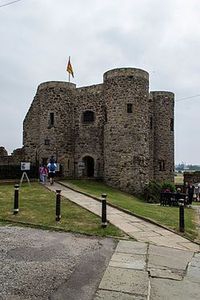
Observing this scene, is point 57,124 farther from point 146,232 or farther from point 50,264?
point 50,264

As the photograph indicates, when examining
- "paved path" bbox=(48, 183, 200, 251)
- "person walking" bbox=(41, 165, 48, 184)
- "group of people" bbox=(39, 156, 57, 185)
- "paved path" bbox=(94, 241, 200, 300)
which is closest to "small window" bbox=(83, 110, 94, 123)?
"group of people" bbox=(39, 156, 57, 185)

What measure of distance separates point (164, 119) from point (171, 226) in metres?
22.0

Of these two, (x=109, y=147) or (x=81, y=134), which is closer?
(x=109, y=147)

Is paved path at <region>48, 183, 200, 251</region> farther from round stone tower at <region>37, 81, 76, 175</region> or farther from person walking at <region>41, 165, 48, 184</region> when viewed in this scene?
round stone tower at <region>37, 81, 76, 175</region>

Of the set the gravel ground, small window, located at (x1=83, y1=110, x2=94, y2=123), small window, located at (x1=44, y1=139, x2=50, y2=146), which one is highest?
small window, located at (x1=83, y1=110, x2=94, y2=123)

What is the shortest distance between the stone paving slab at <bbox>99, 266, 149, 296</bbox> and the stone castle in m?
19.2

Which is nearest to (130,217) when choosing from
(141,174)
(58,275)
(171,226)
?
(171,226)

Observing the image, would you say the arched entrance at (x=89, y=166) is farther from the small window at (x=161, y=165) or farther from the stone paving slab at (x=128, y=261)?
the stone paving slab at (x=128, y=261)

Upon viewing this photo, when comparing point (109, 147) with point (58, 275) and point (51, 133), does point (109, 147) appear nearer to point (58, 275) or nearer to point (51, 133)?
point (51, 133)

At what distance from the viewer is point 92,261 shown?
683 cm

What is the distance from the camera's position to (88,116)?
28.9 metres

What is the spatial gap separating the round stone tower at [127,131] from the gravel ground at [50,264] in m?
16.6

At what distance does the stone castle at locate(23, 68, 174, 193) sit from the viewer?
25656mm

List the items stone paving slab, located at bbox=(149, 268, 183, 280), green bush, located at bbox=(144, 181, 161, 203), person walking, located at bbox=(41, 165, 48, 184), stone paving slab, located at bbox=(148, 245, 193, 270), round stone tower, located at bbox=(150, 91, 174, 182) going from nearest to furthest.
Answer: stone paving slab, located at bbox=(149, 268, 183, 280) → stone paving slab, located at bbox=(148, 245, 193, 270) → person walking, located at bbox=(41, 165, 48, 184) → green bush, located at bbox=(144, 181, 161, 203) → round stone tower, located at bbox=(150, 91, 174, 182)
